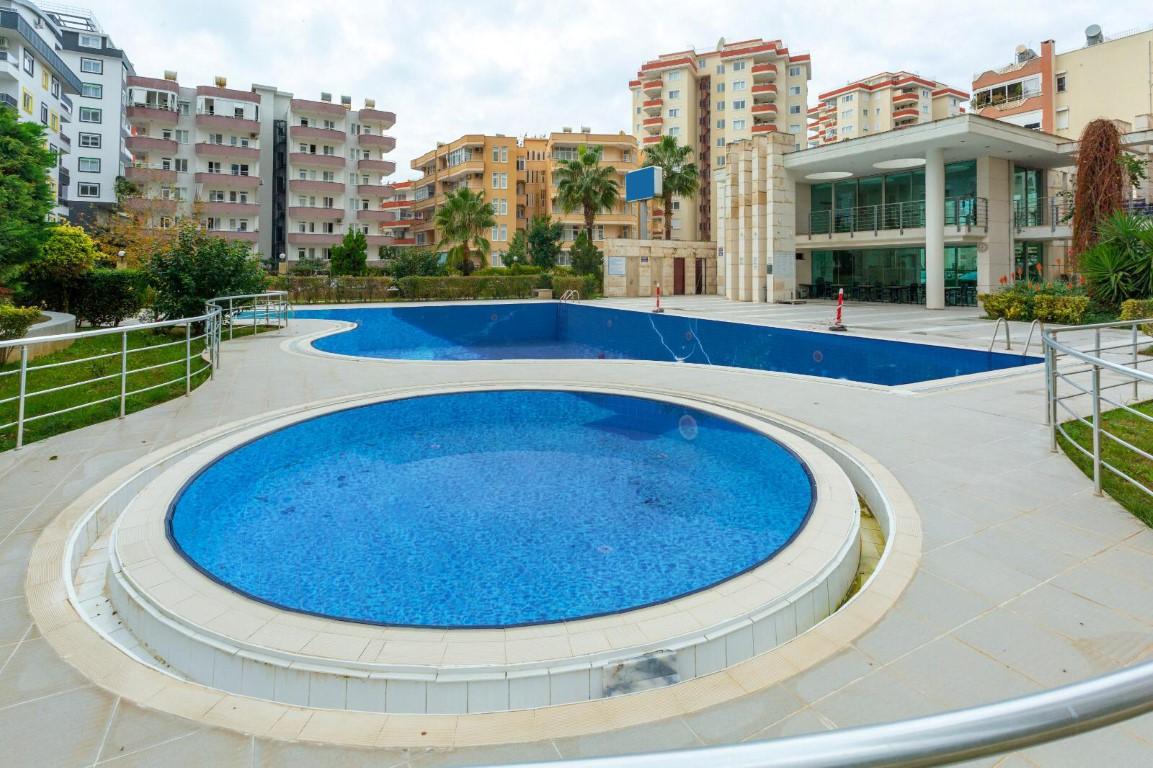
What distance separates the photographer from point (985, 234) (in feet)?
85.1

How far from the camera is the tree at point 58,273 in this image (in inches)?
627

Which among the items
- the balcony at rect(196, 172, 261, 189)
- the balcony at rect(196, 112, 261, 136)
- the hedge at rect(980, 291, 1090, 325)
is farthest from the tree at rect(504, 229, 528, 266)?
the hedge at rect(980, 291, 1090, 325)

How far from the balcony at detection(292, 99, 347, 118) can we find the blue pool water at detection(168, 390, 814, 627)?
5408 cm

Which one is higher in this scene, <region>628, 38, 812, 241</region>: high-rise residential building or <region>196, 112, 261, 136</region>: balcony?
<region>628, 38, 812, 241</region>: high-rise residential building

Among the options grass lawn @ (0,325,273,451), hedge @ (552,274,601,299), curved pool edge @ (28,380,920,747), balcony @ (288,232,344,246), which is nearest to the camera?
curved pool edge @ (28,380,920,747)

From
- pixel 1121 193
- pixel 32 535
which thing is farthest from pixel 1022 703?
pixel 1121 193

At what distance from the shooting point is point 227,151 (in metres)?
51.3

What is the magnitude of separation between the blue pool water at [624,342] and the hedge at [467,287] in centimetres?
451

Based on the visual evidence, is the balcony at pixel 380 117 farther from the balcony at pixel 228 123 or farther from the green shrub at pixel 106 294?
the green shrub at pixel 106 294

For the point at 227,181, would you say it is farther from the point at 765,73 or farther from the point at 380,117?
the point at 765,73

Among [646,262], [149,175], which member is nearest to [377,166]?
[149,175]

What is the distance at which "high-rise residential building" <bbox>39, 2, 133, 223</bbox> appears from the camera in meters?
49.4

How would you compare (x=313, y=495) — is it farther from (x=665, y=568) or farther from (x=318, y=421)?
(x=665, y=568)

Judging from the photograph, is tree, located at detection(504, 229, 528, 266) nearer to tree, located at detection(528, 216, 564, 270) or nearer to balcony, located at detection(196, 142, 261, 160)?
tree, located at detection(528, 216, 564, 270)
